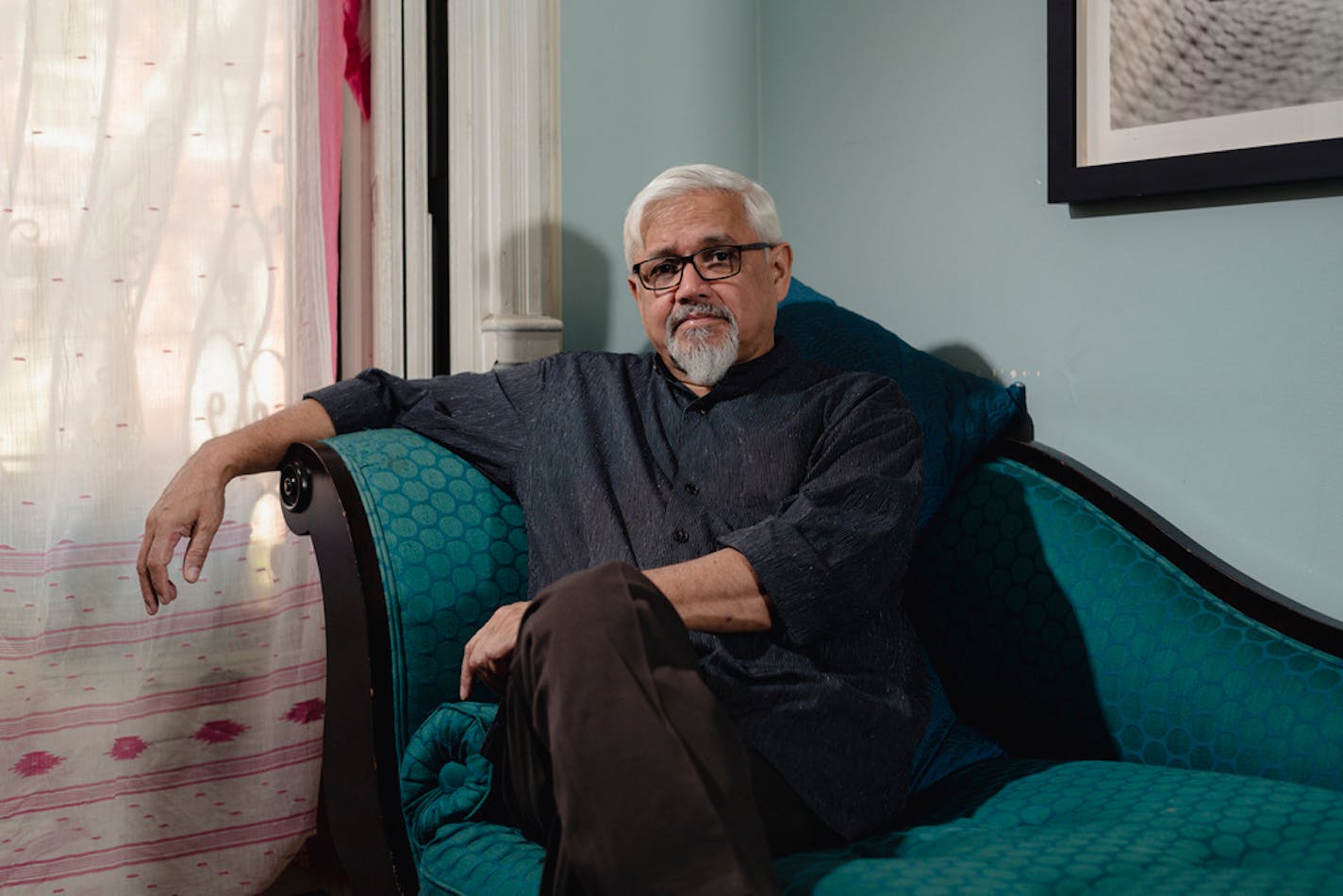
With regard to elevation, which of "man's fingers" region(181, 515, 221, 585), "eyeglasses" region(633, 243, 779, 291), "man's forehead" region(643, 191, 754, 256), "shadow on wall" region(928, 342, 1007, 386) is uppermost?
"man's forehead" region(643, 191, 754, 256)

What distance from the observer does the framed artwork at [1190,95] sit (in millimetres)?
1543

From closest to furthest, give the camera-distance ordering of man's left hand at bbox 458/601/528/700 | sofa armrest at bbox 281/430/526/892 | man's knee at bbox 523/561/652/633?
man's knee at bbox 523/561/652/633 < man's left hand at bbox 458/601/528/700 < sofa armrest at bbox 281/430/526/892

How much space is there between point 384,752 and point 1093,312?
1.25m

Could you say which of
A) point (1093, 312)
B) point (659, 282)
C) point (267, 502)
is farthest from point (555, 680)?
point (1093, 312)

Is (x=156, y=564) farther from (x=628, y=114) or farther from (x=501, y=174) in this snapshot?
(x=628, y=114)

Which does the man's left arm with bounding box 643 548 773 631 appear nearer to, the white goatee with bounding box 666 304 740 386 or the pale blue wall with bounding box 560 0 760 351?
the white goatee with bounding box 666 304 740 386

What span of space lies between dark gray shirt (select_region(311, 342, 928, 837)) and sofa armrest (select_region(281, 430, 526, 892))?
12 centimetres

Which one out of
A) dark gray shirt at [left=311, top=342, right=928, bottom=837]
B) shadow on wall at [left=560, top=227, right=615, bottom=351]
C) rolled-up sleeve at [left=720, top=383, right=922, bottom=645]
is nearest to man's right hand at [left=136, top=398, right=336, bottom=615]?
dark gray shirt at [left=311, top=342, right=928, bottom=837]

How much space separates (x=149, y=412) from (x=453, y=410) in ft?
1.69

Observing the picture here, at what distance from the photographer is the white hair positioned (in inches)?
63.6

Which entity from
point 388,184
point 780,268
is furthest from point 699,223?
point 388,184

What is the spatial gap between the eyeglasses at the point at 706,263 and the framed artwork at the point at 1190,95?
565 mm

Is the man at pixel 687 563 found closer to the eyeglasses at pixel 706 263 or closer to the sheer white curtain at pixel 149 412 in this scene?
the eyeglasses at pixel 706 263

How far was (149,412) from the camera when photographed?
5.83 ft
